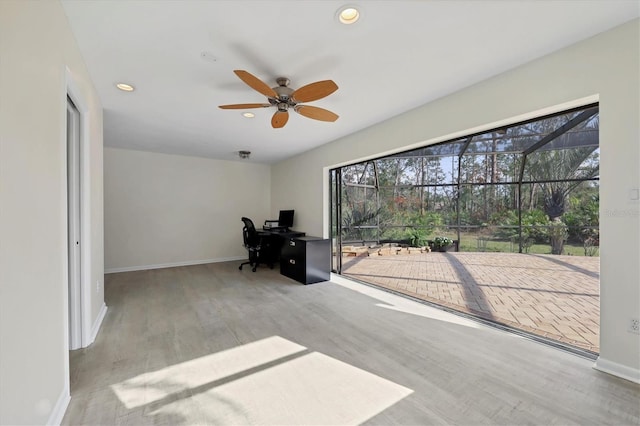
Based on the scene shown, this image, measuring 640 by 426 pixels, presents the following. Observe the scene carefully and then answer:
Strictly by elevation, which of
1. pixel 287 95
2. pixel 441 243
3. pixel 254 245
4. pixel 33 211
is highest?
pixel 287 95

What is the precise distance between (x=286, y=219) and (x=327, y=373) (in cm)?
417

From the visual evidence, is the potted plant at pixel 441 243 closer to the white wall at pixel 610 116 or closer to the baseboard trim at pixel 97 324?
the white wall at pixel 610 116

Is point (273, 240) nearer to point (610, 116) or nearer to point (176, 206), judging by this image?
point (176, 206)

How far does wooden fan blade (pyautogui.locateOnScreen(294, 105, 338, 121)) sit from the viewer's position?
261 cm

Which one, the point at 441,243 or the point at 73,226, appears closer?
the point at 73,226

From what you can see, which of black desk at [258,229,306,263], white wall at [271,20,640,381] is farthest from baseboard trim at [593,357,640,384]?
black desk at [258,229,306,263]

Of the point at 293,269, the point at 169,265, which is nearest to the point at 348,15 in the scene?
the point at 293,269

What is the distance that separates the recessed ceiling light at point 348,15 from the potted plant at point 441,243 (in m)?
6.74

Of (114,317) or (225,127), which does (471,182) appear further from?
(114,317)

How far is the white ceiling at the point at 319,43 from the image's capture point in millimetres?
1652

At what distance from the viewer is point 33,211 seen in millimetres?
1267

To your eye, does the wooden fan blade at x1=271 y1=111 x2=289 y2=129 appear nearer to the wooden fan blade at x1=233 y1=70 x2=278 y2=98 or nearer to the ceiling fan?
the ceiling fan

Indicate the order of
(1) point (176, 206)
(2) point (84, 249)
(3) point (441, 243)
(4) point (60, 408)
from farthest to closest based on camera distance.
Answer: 1. (3) point (441, 243)
2. (1) point (176, 206)
3. (2) point (84, 249)
4. (4) point (60, 408)

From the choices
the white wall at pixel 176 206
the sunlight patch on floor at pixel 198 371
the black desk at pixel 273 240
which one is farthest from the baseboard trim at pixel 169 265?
the sunlight patch on floor at pixel 198 371
